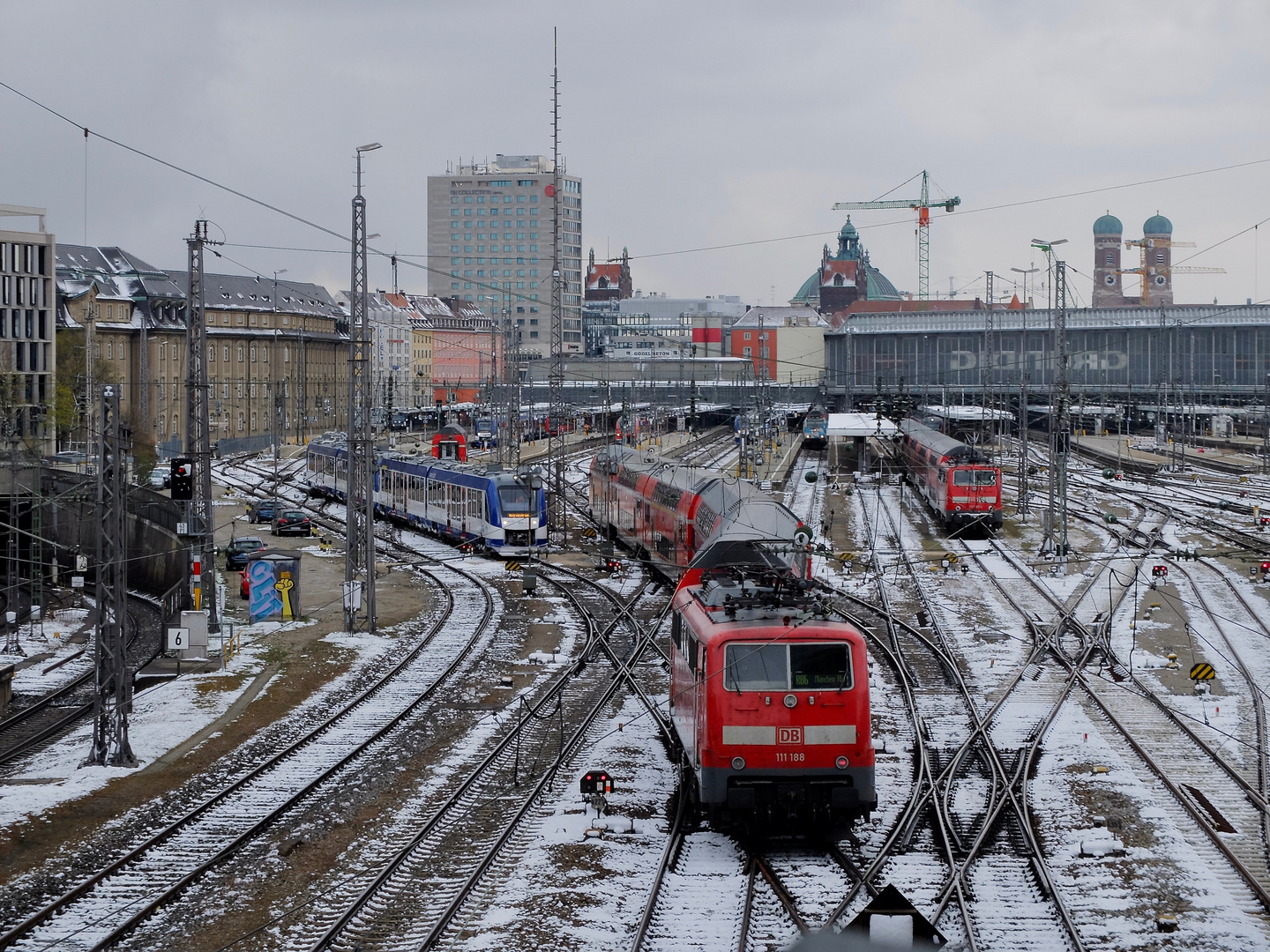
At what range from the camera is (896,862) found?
13.4 metres

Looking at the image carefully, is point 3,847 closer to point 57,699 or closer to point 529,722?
point 529,722

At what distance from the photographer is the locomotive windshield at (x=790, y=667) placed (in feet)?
43.9

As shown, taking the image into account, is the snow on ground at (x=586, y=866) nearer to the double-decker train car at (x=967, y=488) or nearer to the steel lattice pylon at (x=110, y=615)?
the steel lattice pylon at (x=110, y=615)

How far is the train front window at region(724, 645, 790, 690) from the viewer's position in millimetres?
13375

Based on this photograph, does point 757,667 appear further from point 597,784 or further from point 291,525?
point 291,525

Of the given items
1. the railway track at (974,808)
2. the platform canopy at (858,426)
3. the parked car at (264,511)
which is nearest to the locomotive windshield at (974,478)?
the platform canopy at (858,426)

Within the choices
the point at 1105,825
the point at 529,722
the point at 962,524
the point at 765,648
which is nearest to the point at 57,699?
the point at 529,722

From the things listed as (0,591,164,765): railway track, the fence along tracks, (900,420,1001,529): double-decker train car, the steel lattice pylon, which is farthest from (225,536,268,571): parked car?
(900,420,1001,529): double-decker train car

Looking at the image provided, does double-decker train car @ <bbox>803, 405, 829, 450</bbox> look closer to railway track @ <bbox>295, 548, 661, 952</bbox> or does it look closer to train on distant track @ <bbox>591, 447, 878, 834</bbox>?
railway track @ <bbox>295, 548, 661, 952</bbox>

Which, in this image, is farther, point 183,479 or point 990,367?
point 990,367

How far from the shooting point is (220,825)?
15039mm

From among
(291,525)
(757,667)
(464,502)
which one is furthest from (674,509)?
(291,525)

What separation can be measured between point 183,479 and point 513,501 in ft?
44.4

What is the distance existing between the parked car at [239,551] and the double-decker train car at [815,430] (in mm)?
43104
